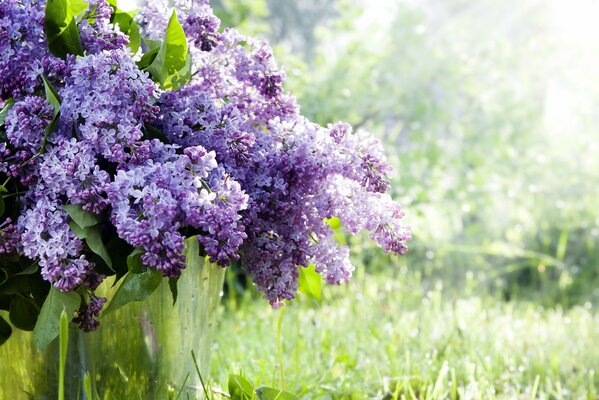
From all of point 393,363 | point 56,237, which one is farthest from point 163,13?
point 393,363

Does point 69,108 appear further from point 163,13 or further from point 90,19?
point 163,13

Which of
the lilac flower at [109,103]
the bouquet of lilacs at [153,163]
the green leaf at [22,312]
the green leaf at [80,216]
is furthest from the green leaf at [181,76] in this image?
the green leaf at [22,312]

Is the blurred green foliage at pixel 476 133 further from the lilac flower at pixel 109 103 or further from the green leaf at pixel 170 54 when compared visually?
the lilac flower at pixel 109 103

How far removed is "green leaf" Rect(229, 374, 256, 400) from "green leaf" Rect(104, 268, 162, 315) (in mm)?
345

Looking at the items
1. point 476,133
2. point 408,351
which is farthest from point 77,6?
point 476,133

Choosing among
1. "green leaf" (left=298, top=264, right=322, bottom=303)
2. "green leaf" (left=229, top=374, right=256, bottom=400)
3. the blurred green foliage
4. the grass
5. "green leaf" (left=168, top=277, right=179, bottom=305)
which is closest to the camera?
"green leaf" (left=168, top=277, right=179, bottom=305)

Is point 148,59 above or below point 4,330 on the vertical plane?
above

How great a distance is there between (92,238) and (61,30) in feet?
1.00

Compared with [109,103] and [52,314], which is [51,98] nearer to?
[109,103]

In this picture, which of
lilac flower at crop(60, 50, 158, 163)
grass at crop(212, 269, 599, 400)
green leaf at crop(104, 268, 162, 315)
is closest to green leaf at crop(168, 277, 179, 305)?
green leaf at crop(104, 268, 162, 315)

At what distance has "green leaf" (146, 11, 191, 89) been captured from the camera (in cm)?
99

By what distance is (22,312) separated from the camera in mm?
987

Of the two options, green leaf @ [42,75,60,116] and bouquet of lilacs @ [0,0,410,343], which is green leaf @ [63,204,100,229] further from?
green leaf @ [42,75,60,116]

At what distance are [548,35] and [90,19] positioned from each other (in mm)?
3759
